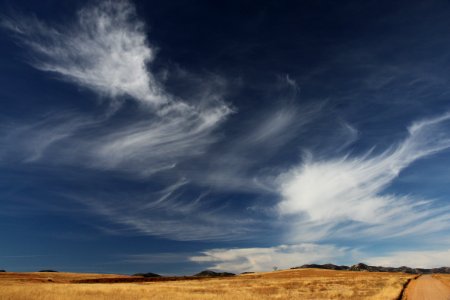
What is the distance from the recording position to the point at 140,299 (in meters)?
32.0

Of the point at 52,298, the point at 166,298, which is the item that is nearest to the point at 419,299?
the point at 166,298

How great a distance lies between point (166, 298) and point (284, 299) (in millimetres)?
11085

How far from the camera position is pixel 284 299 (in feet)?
109

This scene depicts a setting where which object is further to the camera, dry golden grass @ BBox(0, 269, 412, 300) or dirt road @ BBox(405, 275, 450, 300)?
dry golden grass @ BBox(0, 269, 412, 300)

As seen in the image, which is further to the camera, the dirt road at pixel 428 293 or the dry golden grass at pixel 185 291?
the dry golden grass at pixel 185 291

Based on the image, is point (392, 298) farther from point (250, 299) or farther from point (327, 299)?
point (250, 299)

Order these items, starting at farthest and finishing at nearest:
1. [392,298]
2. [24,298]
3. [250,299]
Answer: [250,299]
[392,298]
[24,298]

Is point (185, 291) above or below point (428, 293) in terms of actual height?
above

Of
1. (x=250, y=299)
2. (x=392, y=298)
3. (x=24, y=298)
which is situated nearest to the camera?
(x=24, y=298)

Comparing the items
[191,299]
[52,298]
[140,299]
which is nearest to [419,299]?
[191,299]

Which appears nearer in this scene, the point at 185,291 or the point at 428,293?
the point at 428,293

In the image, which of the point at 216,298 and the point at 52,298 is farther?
the point at 216,298

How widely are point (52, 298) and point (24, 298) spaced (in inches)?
84.0

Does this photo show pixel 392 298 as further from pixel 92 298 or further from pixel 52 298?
pixel 52 298
